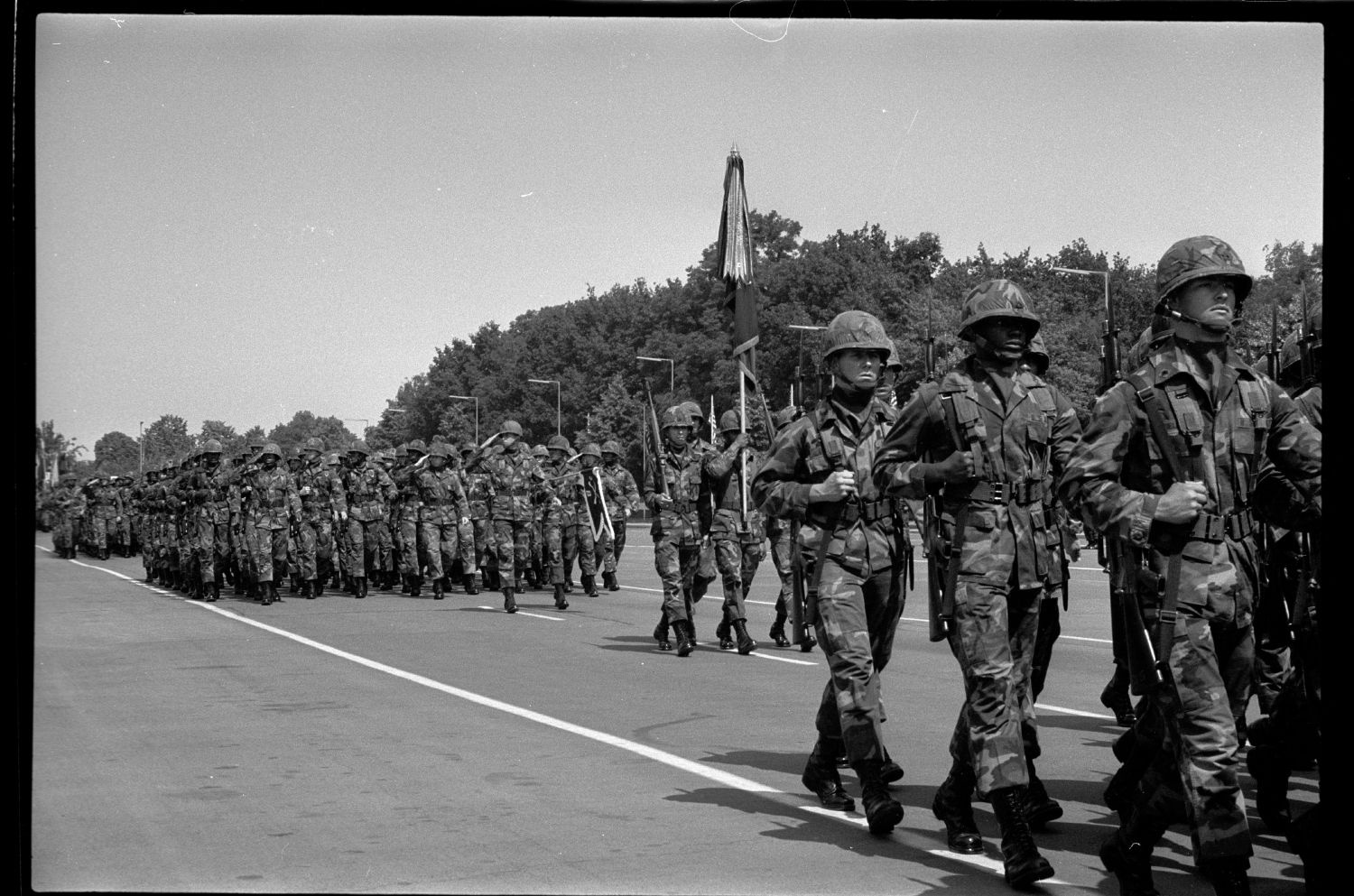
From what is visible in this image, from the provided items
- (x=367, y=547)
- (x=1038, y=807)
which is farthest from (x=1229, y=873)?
(x=367, y=547)

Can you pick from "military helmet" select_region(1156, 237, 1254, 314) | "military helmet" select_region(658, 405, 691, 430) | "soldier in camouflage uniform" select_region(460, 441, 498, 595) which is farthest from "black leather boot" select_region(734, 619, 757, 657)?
"soldier in camouflage uniform" select_region(460, 441, 498, 595)

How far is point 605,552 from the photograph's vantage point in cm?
2439

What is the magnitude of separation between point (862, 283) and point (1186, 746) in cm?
1974

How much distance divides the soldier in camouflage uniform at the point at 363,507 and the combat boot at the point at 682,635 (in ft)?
36.3

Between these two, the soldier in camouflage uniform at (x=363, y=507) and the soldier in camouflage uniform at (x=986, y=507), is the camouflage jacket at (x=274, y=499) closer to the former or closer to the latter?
the soldier in camouflage uniform at (x=363, y=507)

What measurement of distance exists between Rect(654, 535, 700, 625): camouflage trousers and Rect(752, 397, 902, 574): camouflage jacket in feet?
22.7

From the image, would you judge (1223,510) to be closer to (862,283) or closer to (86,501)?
(862,283)

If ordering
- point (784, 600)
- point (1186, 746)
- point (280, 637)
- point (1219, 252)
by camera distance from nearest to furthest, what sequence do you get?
1. point (1186, 746)
2. point (1219, 252)
3. point (784, 600)
4. point (280, 637)

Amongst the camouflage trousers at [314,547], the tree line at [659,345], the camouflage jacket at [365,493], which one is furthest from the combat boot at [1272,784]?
the camouflage jacket at [365,493]

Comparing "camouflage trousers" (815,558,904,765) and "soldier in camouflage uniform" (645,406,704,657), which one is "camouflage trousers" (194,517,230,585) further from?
"camouflage trousers" (815,558,904,765)

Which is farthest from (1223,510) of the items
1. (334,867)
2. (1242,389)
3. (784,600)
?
(784,600)

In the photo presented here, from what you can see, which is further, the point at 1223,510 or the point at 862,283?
the point at 862,283

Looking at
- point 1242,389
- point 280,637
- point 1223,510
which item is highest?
point 1242,389

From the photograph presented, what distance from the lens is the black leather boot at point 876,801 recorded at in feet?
23.4
